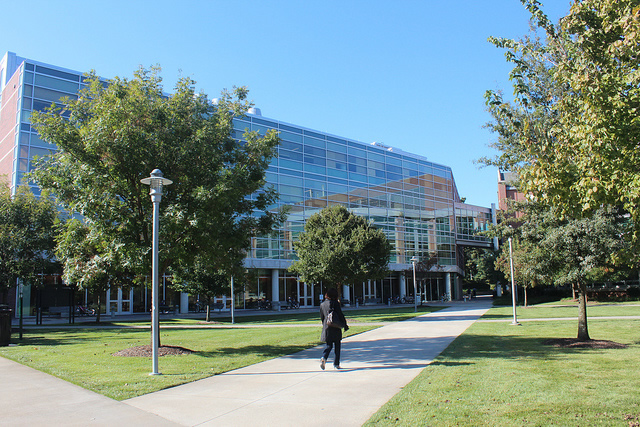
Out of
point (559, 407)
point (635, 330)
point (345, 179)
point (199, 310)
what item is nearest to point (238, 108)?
point (559, 407)

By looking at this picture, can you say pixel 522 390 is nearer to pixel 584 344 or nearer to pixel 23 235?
pixel 584 344

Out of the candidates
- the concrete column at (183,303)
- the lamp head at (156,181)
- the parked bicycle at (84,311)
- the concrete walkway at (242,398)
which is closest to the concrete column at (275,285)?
the concrete column at (183,303)

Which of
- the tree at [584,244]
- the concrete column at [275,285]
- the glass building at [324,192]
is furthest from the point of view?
the concrete column at [275,285]

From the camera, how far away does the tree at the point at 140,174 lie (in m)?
11.4

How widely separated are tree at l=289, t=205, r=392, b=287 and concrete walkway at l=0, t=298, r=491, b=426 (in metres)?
15.7

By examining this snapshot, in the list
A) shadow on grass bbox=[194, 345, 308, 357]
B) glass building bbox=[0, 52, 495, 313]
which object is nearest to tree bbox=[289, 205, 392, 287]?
glass building bbox=[0, 52, 495, 313]

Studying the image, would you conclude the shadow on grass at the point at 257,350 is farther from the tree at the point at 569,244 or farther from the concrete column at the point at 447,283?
the concrete column at the point at 447,283

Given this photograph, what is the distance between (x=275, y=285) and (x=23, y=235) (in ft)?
80.7

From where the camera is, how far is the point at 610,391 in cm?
675

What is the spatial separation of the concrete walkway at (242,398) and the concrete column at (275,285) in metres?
33.7

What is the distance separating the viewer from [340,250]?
85.5 feet

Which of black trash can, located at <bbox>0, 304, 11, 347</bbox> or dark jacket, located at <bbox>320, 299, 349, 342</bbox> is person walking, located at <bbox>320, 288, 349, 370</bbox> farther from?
black trash can, located at <bbox>0, 304, 11, 347</bbox>

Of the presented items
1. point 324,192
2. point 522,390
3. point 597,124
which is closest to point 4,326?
point 522,390

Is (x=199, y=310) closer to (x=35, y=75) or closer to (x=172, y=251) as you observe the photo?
(x=35, y=75)
